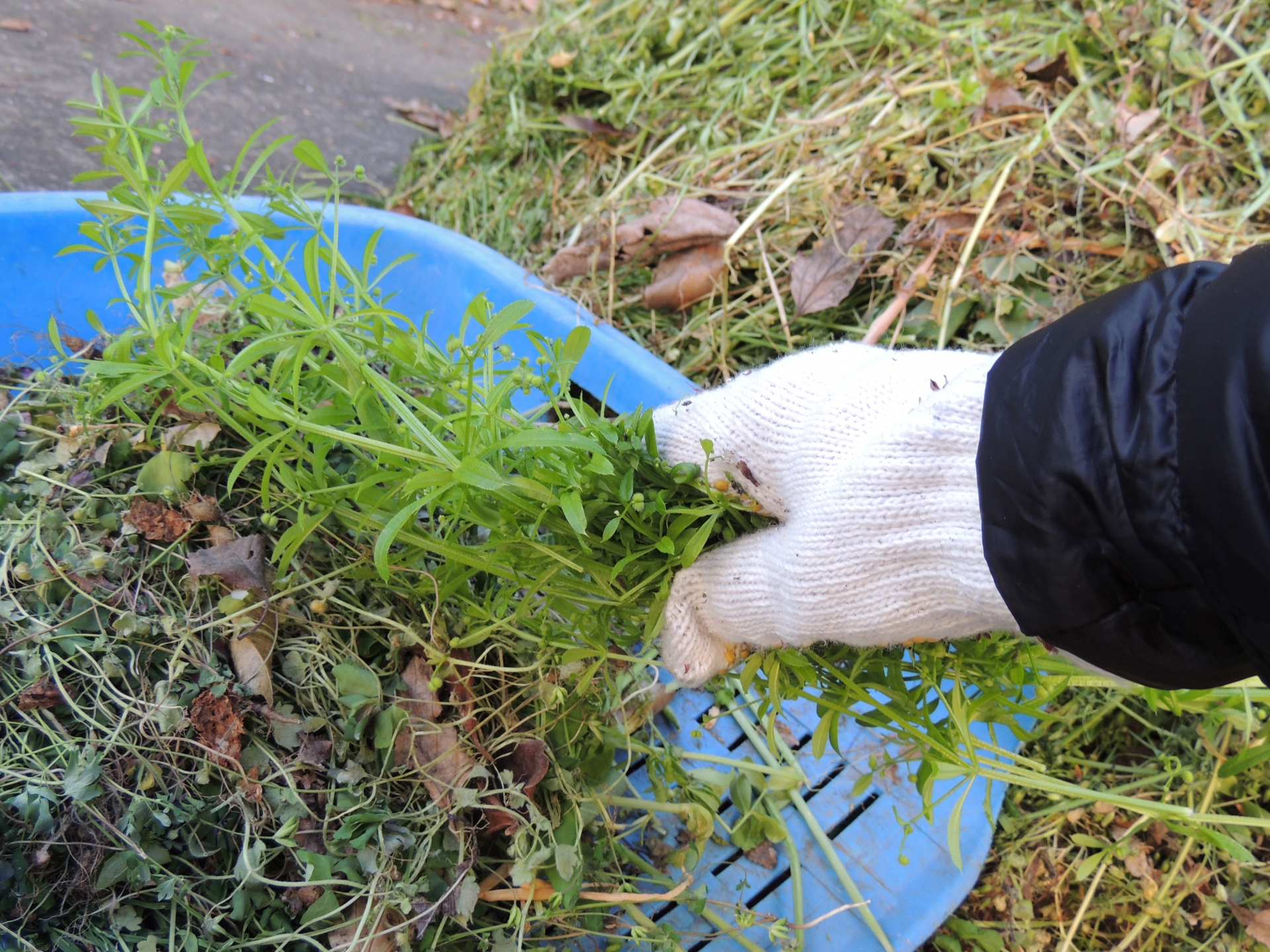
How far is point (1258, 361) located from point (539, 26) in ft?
6.32

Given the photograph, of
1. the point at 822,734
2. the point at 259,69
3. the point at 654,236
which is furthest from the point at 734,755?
the point at 259,69

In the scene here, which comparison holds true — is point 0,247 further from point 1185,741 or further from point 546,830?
point 1185,741

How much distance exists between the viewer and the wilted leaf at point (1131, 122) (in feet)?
4.78

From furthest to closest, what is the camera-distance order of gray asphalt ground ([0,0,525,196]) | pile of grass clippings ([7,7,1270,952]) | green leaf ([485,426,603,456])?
gray asphalt ground ([0,0,525,196])
pile of grass clippings ([7,7,1270,952])
green leaf ([485,426,603,456])

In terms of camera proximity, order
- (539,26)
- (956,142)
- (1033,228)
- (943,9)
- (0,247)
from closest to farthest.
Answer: (0,247)
(1033,228)
(956,142)
(943,9)
(539,26)

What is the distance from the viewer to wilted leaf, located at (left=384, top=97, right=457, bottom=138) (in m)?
2.17

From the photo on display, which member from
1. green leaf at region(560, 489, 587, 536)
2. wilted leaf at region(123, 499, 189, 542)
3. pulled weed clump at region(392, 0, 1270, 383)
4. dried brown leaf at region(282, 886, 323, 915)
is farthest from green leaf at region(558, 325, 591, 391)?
pulled weed clump at region(392, 0, 1270, 383)

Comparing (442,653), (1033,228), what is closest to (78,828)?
(442,653)

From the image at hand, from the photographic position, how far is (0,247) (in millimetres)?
1212

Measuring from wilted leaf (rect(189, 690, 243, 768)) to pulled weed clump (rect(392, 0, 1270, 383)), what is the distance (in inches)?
37.5

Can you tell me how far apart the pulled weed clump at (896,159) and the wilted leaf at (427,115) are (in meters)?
0.40

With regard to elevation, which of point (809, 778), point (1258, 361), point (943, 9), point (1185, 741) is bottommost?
point (809, 778)

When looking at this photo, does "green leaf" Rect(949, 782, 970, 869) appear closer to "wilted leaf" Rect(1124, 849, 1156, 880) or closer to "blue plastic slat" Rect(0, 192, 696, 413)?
"wilted leaf" Rect(1124, 849, 1156, 880)

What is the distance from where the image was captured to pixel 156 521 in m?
0.90
